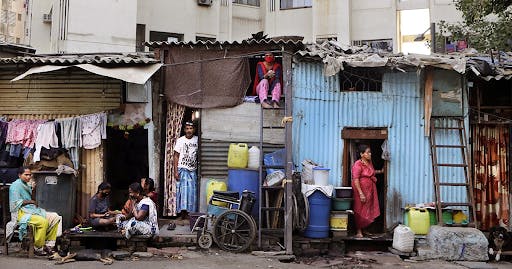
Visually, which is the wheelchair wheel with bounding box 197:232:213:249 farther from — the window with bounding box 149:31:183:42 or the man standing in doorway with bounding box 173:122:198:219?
the window with bounding box 149:31:183:42

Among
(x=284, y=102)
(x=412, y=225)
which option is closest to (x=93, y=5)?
(x=284, y=102)

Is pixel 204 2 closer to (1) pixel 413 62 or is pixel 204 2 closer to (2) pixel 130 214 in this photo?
(1) pixel 413 62

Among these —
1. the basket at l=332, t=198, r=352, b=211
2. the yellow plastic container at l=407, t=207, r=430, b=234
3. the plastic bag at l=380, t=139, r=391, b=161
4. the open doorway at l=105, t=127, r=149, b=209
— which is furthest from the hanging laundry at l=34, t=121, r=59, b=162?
the yellow plastic container at l=407, t=207, r=430, b=234

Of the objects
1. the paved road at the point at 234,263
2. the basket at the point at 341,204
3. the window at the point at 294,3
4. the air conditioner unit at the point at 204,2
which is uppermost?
the window at the point at 294,3

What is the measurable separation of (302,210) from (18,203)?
537 cm

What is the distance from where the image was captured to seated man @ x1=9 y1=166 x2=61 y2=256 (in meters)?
8.94

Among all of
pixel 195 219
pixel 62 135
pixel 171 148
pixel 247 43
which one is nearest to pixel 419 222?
pixel 195 219

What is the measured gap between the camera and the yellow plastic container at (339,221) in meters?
10.3

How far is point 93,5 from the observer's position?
1888 cm

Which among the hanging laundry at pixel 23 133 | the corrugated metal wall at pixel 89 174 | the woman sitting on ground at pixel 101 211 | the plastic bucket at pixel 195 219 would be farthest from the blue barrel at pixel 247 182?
the hanging laundry at pixel 23 133

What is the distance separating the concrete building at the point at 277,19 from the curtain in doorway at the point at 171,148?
428 inches

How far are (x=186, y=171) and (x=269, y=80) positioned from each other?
8.89 ft

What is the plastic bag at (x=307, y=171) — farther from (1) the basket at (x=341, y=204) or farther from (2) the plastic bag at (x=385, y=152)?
(2) the plastic bag at (x=385, y=152)

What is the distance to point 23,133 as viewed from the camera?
1123cm
